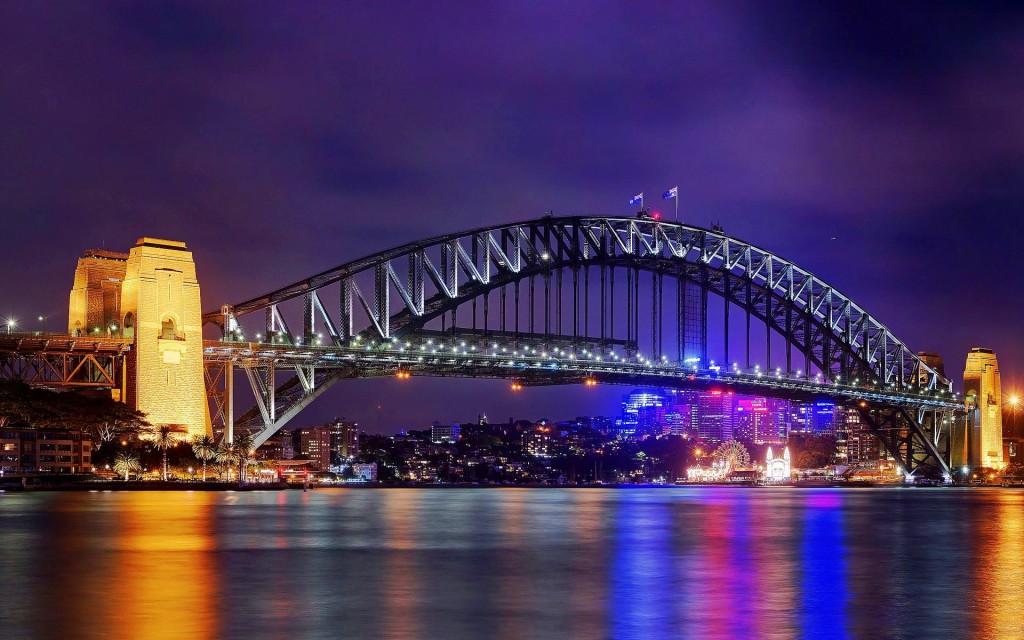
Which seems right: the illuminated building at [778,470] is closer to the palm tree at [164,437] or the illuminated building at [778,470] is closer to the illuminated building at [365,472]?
the illuminated building at [365,472]

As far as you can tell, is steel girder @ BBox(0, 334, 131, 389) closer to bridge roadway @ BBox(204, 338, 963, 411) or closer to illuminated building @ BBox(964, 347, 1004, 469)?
bridge roadway @ BBox(204, 338, 963, 411)

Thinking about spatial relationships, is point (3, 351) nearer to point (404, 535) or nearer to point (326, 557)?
point (404, 535)

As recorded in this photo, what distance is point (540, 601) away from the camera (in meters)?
20.5

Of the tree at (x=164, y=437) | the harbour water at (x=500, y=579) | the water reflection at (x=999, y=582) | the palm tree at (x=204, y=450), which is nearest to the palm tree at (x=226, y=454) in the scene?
the palm tree at (x=204, y=450)

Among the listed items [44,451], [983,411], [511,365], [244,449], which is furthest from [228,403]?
[983,411]

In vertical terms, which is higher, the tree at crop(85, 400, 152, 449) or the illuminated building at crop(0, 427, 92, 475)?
the tree at crop(85, 400, 152, 449)

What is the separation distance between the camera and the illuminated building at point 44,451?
272 ft

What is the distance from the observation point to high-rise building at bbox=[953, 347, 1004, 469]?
445 ft

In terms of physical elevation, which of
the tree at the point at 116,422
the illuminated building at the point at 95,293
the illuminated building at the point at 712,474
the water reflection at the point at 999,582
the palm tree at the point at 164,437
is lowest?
the illuminated building at the point at 712,474

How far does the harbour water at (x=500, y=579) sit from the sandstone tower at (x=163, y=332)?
36.9m

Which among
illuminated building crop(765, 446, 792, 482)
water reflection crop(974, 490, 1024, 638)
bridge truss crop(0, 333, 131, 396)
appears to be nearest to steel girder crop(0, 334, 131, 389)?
bridge truss crop(0, 333, 131, 396)

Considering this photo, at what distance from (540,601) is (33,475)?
66.5 m

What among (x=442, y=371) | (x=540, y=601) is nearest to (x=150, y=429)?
(x=442, y=371)

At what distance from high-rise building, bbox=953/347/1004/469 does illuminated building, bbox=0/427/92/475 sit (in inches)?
3518
